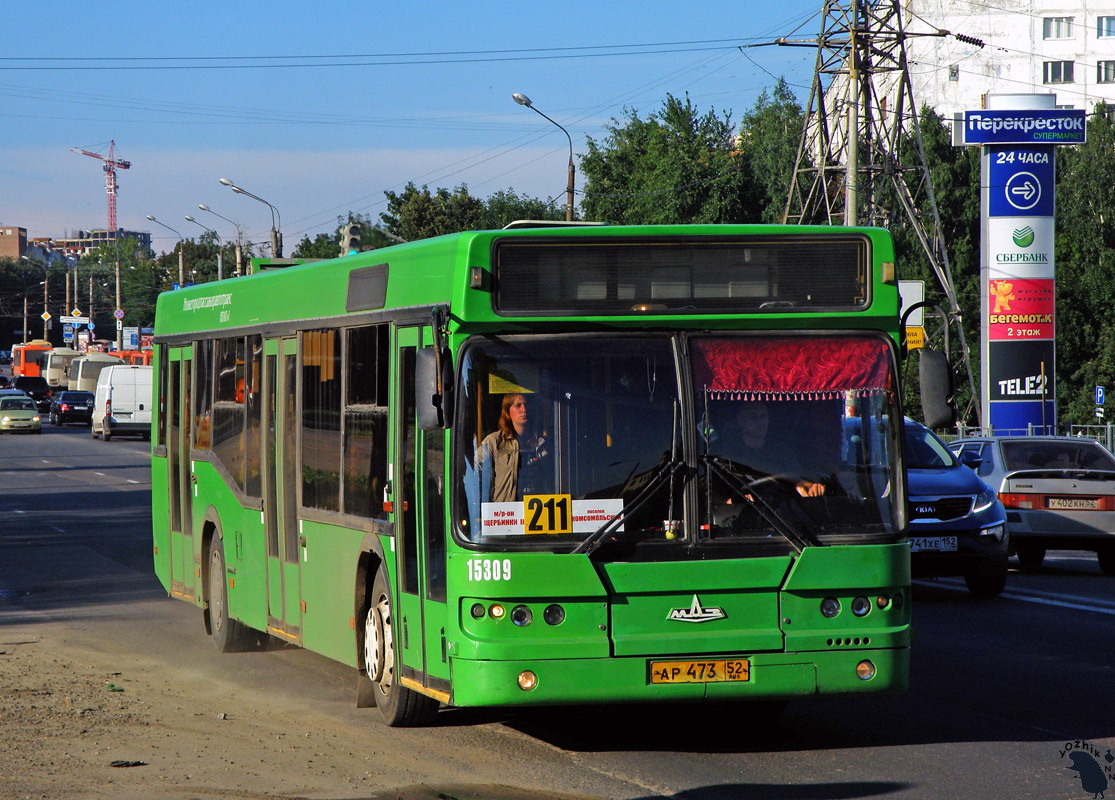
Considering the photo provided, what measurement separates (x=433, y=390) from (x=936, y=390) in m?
2.46

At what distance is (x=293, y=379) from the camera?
377 inches

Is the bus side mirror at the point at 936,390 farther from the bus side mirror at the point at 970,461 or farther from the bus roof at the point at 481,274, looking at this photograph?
the bus side mirror at the point at 970,461

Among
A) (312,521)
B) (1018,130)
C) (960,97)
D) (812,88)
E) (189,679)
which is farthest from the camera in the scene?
(960,97)

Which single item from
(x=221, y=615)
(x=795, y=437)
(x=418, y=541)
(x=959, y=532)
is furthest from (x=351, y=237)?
(x=795, y=437)

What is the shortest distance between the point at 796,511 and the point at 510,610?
139cm

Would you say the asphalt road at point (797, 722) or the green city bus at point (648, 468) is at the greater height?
the green city bus at point (648, 468)

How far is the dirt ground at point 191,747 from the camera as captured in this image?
6.64 meters

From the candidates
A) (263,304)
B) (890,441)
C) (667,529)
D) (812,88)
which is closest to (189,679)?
(263,304)

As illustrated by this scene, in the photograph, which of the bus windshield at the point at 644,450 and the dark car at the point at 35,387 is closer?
the bus windshield at the point at 644,450

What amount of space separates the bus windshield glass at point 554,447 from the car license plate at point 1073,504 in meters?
10.4

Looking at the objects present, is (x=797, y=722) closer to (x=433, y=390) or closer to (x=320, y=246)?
(x=433, y=390)

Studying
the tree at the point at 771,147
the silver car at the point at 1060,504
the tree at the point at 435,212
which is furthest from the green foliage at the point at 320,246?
the silver car at the point at 1060,504

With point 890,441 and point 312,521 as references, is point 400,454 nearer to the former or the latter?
point 312,521

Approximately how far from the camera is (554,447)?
275 inches
